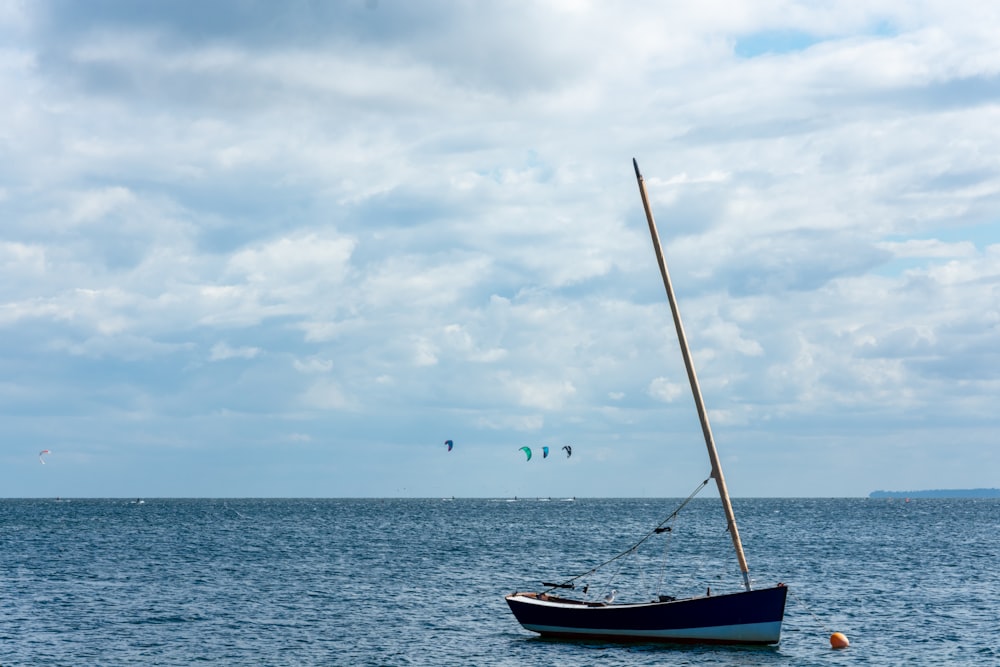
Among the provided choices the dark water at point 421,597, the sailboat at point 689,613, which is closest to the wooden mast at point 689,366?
the sailboat at point 689,613

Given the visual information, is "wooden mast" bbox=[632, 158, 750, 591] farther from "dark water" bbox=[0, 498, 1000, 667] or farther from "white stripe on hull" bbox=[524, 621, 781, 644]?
"dark water" bbox=[0, 498, 1000, 667]

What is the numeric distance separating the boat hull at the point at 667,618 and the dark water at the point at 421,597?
2.19 ft

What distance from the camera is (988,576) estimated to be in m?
70.4

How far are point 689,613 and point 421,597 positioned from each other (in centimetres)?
2166

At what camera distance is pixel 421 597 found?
5759cm

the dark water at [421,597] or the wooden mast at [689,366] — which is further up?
the wooden mast at [689,366]

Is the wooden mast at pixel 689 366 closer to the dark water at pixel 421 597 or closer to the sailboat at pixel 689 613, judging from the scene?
the sailboat at pixel 689 613

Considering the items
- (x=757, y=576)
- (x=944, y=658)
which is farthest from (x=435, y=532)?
(x=944, y=658)

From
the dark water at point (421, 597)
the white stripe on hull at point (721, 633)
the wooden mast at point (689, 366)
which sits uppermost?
the wooden mast at point (689, 366)

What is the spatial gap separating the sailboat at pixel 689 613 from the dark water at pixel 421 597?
71 cm

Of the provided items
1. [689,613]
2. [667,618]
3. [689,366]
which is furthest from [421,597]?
[689,366]

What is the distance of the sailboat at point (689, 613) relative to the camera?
125 feet

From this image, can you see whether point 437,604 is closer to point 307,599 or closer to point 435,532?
point 307,599

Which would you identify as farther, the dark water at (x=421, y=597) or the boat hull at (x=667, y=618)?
the dark water at (x=421, y=597)
